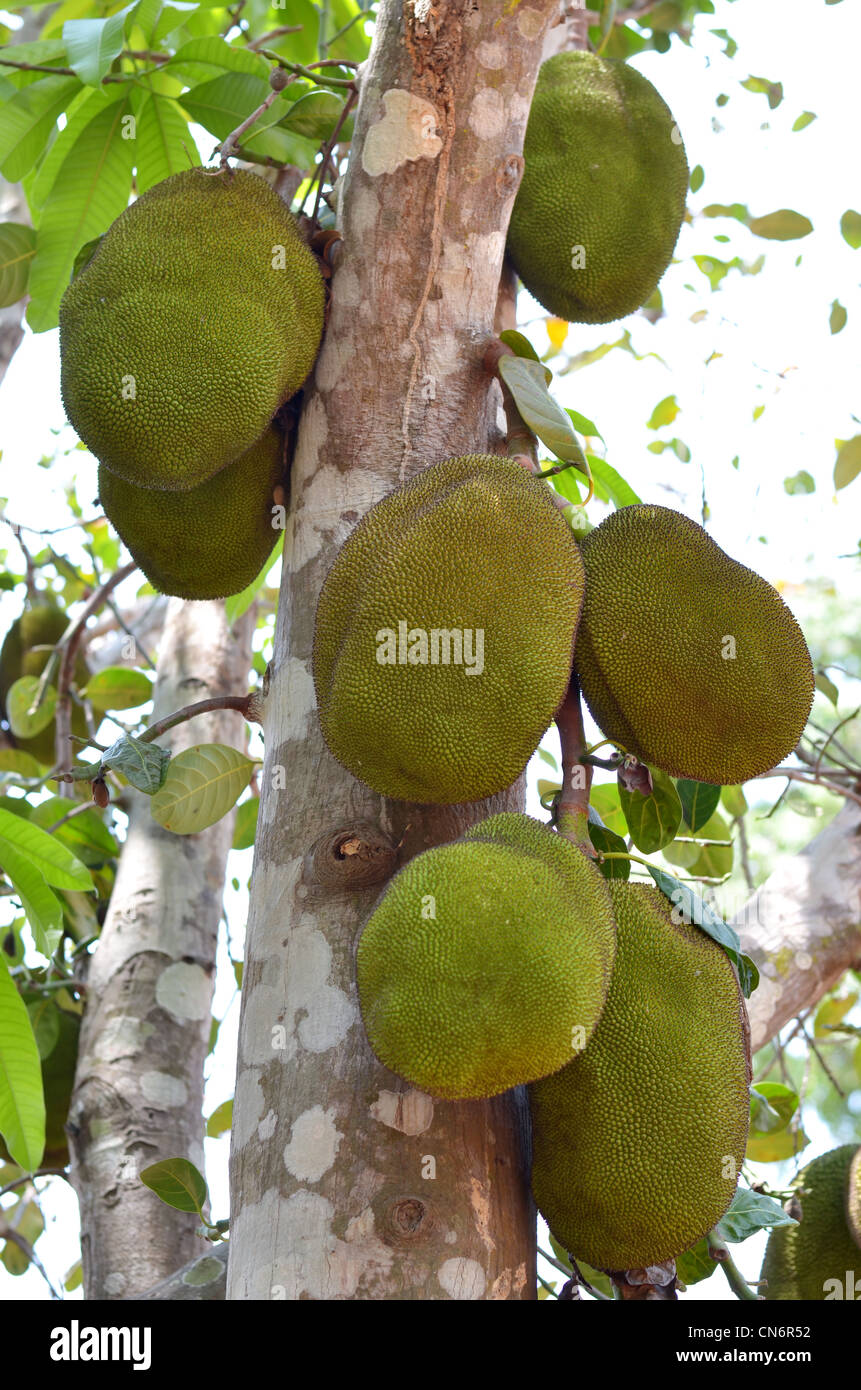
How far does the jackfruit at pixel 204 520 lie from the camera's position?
1465 millimetres

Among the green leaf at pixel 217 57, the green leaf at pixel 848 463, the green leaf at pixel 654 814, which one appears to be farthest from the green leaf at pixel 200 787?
the green leaf at pixel 848 463

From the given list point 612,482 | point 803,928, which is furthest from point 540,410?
point 803,928

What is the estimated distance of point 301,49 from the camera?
7.53ft

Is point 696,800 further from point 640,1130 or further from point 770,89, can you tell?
point 770,89

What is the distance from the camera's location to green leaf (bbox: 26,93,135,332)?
5.98 feet

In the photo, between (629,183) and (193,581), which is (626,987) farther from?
(629,183)

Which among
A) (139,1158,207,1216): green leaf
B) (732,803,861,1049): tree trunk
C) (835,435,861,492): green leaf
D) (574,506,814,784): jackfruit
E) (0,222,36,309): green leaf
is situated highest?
(0,222,36,309): green leaf

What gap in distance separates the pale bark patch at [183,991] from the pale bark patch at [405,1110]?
41.8 inches

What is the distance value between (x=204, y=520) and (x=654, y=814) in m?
0.65

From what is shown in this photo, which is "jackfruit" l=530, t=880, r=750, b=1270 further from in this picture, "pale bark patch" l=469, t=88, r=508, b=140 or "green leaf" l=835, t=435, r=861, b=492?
"green leaf" l=835, t=435, r=861, b=492

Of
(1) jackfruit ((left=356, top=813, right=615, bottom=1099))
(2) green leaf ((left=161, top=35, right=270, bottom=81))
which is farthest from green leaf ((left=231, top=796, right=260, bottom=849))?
(1) jackfruit ((left=356, top=813, right=615, bottom=1099))
